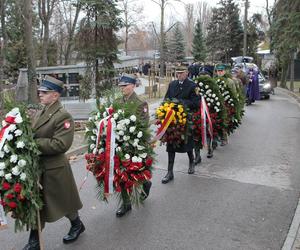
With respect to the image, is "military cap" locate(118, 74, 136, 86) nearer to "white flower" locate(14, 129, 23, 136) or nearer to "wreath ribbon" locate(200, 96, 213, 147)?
"white flower" locate(14, 129, 23, 136)

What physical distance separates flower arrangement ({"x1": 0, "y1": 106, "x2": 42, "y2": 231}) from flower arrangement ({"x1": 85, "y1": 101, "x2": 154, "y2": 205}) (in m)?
1.14

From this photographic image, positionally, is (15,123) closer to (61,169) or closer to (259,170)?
(61,169)

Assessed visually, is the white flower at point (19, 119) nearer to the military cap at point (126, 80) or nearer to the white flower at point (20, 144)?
the white flower at point (20, 144)

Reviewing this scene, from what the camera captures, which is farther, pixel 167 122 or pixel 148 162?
pixel 167 122

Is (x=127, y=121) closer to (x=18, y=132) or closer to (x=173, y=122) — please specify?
(x=18, y=132)

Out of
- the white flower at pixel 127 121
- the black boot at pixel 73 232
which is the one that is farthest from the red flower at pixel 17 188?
the white flower at pixel 127 121

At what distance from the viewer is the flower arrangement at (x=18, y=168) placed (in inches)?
162

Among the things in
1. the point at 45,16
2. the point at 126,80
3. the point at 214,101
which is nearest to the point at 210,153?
the point at 214,101

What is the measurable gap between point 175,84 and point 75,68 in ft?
37.6

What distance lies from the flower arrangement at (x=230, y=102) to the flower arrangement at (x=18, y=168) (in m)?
6.56

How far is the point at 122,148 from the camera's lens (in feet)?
17.3

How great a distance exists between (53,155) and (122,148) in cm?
105

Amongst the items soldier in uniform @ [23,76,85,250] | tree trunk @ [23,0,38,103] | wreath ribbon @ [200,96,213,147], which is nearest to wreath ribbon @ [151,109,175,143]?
wreath ribbon @ [200,96,213,147]

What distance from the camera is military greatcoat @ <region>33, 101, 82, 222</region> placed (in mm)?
4391
